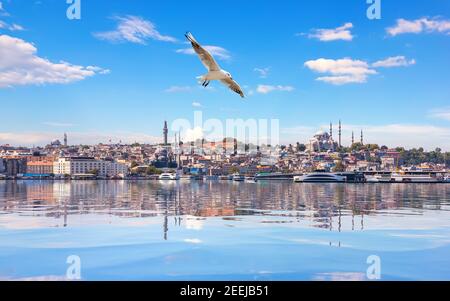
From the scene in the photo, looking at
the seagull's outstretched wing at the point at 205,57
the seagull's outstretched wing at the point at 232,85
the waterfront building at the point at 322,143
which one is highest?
the waterfront building at the point at 322,143

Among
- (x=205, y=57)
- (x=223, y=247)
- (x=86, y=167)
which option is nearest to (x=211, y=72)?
(x=205, y=57)

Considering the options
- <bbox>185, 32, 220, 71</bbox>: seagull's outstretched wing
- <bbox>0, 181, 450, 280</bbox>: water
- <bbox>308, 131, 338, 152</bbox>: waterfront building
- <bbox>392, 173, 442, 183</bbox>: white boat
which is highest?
<bbox>308, 131, 338, 152</bbox>: waterfront building

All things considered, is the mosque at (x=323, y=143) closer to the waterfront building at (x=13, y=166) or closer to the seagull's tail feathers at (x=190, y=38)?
the waterfront building at (x=13, y=166)

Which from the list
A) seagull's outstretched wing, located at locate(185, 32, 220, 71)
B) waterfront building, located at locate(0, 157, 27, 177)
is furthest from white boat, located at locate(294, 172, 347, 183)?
seagull's outstretched wing, located at locate(185, 32, 220, 71)

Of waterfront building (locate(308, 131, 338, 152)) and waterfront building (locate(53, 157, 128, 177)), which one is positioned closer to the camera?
waterfront building (locate(53, 157, 128, 177))

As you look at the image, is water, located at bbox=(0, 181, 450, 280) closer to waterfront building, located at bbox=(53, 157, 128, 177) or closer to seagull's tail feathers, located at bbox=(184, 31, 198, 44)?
seagull's tail feathers, located at bbox=(184, 31, 198, 44)

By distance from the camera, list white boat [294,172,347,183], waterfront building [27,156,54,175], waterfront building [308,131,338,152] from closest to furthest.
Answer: white boat [294,172,347,183]
waterfront building [27,156,54,175]
waterfront building [308,131,338,152]

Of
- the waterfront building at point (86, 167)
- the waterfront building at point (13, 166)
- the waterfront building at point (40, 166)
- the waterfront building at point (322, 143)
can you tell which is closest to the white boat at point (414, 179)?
the waterfront building at point (322, 143)

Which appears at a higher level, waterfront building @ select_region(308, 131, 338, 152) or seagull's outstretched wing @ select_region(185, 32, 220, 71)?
waterfront building @ select_region(308, 131, 338, 152)
